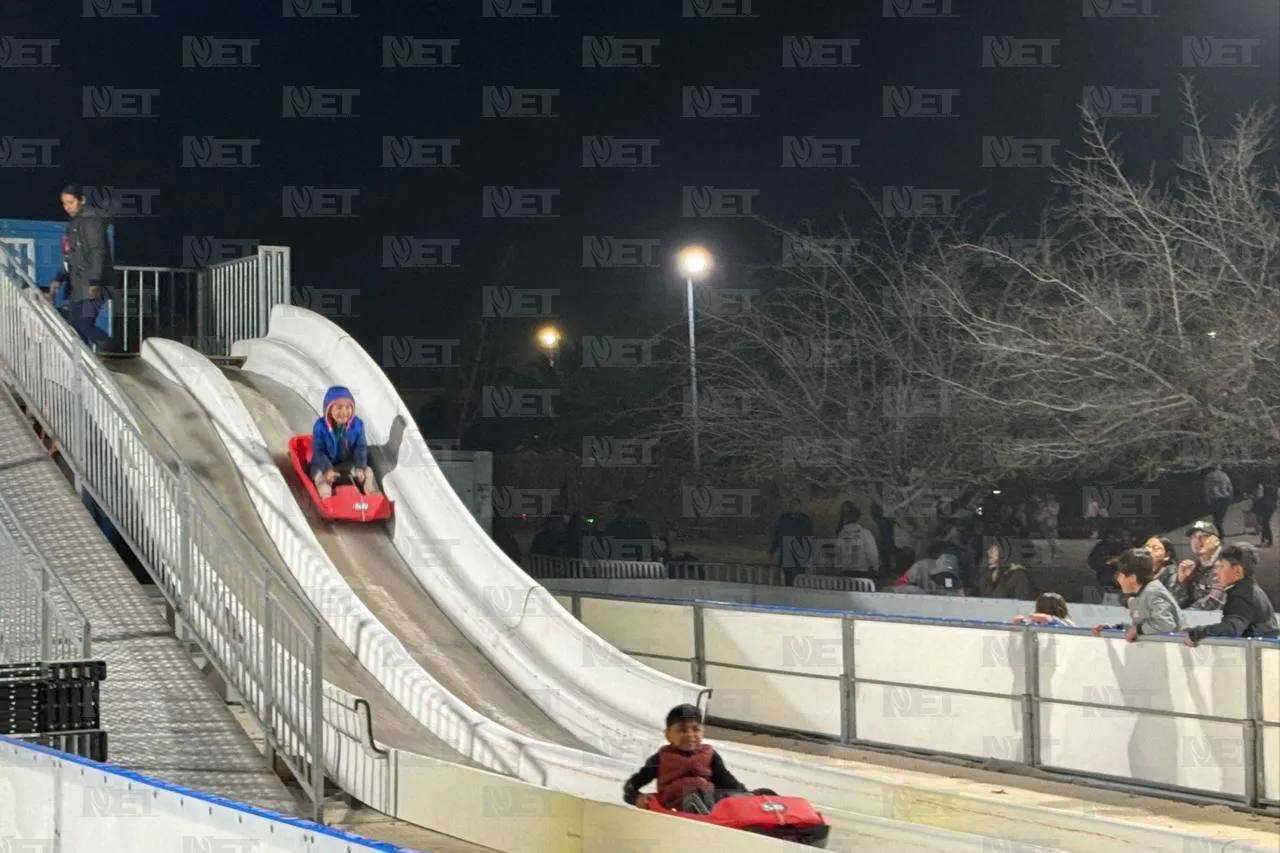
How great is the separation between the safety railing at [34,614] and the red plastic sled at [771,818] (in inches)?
169

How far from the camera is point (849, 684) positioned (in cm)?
1633

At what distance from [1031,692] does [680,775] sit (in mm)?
5165

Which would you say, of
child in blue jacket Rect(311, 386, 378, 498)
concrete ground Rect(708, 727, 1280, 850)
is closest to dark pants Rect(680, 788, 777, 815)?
concrete ground Rect(708, 727, 1280, 850)

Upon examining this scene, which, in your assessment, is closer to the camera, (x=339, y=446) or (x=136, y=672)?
(x=136, y=672)

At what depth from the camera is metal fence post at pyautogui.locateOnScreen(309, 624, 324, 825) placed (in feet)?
38.1

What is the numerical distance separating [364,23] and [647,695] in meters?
31.8

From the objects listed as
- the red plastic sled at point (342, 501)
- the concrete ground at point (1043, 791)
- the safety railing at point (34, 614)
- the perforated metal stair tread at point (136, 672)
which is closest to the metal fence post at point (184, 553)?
the perforated metal stair tread at point (136, 672)

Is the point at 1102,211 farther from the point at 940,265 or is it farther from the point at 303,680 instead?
the point at 303,680

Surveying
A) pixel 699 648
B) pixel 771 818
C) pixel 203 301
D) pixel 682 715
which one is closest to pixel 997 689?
pixel 699 648

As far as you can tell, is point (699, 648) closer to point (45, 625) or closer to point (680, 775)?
point (680, 775)

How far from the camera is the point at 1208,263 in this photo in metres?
23.5

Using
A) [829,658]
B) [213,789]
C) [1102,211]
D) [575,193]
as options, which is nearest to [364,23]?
[575,193]

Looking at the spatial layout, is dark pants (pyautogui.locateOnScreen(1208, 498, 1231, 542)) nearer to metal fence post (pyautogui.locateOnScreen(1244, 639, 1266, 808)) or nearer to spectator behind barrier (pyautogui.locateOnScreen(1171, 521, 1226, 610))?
spectator behind barrier (pyautogui.locateOnScreen(1171, 521, 1226, 610))

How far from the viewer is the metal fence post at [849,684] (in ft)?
53.5
